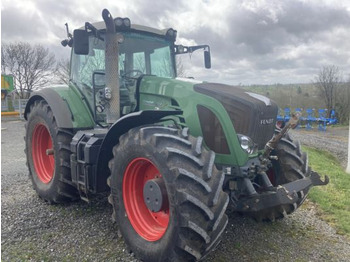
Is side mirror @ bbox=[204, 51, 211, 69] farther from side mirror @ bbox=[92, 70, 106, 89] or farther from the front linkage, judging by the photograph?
the front linkage

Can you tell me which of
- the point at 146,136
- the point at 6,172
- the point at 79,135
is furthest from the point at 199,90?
the point at 6,172

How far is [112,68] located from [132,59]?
2.15 ft

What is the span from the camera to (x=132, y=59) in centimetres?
446

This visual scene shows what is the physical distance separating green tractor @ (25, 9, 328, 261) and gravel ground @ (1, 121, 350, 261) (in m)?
0.25

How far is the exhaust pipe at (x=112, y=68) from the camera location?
377cm

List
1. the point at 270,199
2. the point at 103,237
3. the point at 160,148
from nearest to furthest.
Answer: the point at 160,148 → the point at 270,199 → the point at 103,237

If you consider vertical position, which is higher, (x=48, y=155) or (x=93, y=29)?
(x=93, y=29)

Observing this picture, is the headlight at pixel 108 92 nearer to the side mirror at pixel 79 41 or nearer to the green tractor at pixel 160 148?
the green tractor at pixel 160 148

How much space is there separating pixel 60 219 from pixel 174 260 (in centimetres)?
203

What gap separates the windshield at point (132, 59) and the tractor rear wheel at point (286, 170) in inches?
76.7

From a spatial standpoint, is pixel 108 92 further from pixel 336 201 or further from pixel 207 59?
pixel 336 201

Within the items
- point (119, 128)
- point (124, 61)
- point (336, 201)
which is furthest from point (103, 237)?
point (336, 201)

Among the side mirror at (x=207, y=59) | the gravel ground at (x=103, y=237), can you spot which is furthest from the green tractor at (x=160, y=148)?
the side mirror at (x=207, y=59)

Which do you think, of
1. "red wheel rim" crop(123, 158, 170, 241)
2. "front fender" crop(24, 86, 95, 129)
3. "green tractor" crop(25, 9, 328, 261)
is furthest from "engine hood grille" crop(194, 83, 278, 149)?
"front fender" crop(24, 86, 95, 129)
